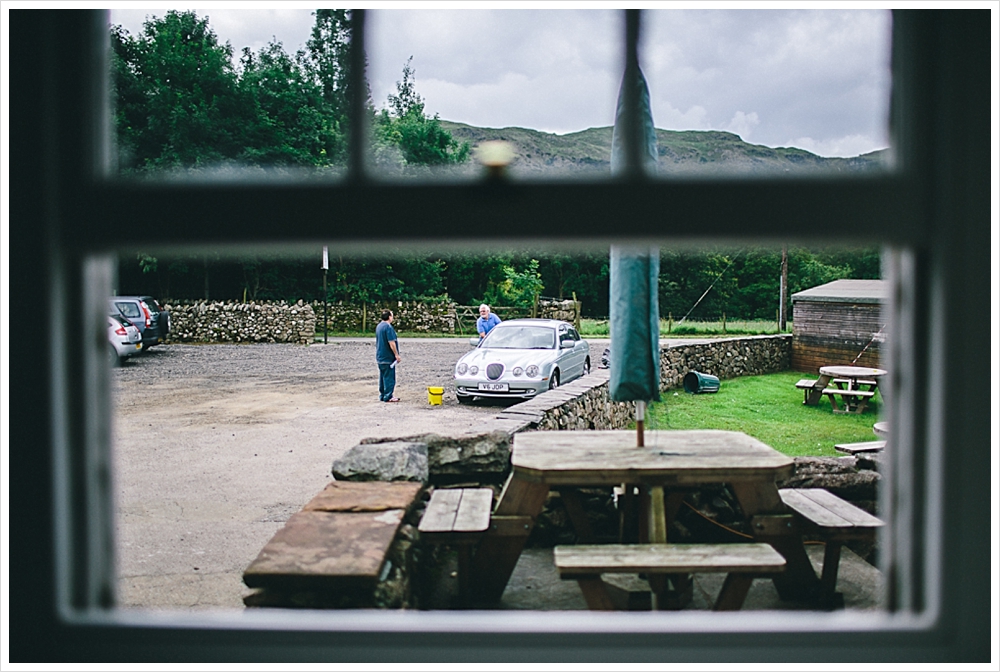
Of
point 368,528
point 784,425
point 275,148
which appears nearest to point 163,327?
point 784,425

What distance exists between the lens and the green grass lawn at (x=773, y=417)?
9.24 meters

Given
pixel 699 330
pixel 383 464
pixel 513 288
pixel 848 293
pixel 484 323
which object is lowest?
pixel 699 330

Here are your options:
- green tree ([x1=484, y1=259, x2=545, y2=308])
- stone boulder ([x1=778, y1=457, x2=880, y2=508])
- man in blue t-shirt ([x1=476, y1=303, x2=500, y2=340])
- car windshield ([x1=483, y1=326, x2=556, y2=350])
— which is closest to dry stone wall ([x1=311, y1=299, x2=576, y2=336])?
green tree ([x1=484, y1=259, x2=545, y2=308])

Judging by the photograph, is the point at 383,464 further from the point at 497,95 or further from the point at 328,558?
the point at 497,95

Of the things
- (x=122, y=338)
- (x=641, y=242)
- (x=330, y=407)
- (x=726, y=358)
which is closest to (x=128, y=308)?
(x=122, y=338)

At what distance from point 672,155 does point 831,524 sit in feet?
A: 8.38

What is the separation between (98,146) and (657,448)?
3098 millimetres

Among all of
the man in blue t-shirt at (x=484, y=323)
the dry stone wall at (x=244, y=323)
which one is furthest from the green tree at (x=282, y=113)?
the dry stone wall at (x=244, y=323)

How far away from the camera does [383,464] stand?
13.8 ft

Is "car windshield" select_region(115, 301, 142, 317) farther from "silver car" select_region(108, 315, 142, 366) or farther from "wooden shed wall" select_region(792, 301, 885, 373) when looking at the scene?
"wooden shed wall" select_region(792, 301, 885, 373)

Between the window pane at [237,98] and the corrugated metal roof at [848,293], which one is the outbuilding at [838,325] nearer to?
the corrugated metal roof at [848,293]

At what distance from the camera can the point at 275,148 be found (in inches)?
71.9

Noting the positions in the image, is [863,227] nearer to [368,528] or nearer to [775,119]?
[775,119]

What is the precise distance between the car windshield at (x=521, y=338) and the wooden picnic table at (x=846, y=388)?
4.68 meters
